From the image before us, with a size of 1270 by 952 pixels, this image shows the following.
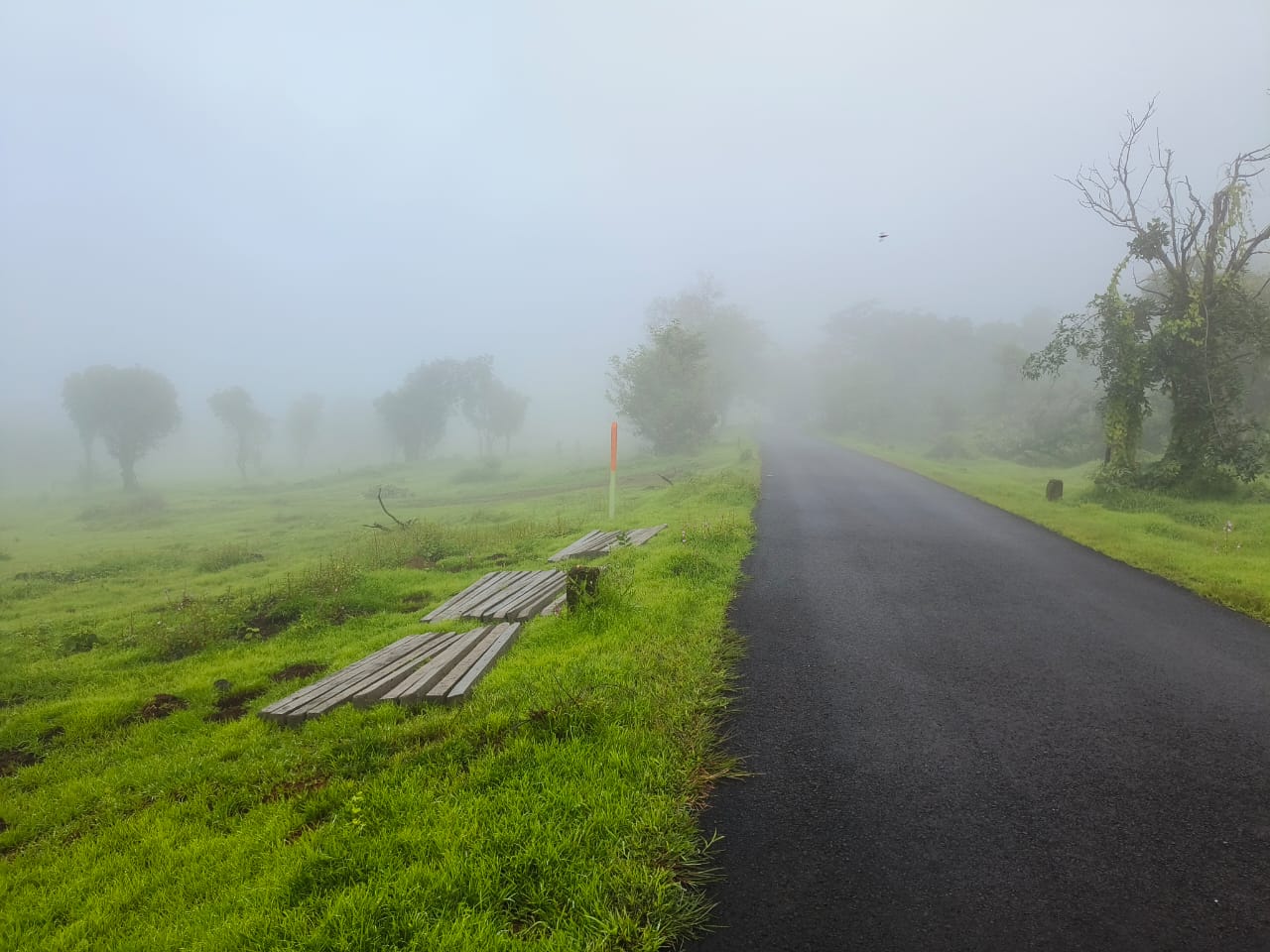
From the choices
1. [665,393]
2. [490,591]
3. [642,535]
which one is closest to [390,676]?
[490,591]

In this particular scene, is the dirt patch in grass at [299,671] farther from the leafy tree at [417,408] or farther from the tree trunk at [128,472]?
the leafy tree at [417,408]

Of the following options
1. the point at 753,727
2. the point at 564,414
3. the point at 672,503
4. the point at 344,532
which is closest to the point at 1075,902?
the point at 753,727

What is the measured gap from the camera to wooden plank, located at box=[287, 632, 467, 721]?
5730 mm

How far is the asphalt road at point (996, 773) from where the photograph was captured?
3.07 m

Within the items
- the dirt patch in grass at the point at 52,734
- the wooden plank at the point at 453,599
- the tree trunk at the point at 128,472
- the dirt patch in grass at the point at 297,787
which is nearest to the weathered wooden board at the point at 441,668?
the dirt patch in grass at the point at 297,787

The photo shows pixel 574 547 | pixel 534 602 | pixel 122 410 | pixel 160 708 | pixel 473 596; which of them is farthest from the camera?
pixel 122 410

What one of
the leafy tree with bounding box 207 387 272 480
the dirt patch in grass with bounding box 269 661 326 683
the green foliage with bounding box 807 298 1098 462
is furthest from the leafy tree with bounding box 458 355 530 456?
the dirt patch in grass with bounding box 269 661 326 683

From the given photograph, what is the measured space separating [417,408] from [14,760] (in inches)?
2510

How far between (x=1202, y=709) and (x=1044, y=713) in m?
1.38

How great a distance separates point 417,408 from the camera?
217 ft

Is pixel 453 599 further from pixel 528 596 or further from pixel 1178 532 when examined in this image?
pixel 1178 532

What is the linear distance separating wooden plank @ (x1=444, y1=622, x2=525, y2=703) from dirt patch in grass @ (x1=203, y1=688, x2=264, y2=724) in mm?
2436

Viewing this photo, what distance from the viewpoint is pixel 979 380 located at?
7425 centimetres

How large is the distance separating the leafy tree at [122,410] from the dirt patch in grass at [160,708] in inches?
2050
